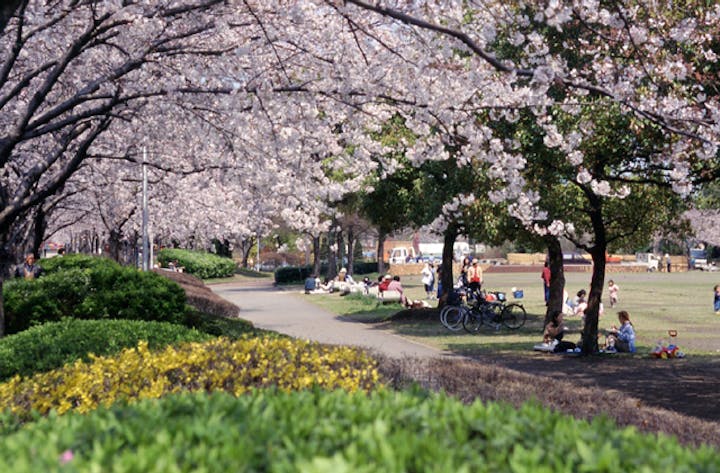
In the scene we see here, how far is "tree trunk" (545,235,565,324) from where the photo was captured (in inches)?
872

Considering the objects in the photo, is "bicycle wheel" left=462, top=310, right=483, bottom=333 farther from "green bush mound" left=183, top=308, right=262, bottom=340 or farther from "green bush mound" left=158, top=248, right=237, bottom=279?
"green bush mound" left=158, top=248, right=237, bottom=279

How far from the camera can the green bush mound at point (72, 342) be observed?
898 centimetres

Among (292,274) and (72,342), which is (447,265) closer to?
(72,342)

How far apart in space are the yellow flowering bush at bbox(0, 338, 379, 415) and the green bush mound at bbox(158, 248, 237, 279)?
57.8 metres

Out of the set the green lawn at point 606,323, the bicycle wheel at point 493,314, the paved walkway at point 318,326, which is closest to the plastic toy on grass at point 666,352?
the green lawn at point 606,323

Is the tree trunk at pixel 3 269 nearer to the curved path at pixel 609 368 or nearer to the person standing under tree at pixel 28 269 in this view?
the person standing under tree at pixel 28 269

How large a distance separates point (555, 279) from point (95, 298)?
13.1 meters

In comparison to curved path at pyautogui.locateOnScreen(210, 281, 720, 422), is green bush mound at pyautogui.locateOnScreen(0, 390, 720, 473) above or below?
above

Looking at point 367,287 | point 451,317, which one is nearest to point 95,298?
point 451,317

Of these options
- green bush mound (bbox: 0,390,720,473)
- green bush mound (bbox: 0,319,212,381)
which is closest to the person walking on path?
green bush mound (bbox: 0,319,212,381)

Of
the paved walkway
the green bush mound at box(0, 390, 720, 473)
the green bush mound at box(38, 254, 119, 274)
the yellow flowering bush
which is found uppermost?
the green bush mound at box(38, 254, 119, 274)

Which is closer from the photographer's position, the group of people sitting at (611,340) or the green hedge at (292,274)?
the group of people sitting at (611,340)

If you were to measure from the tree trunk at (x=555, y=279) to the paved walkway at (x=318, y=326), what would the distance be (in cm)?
400

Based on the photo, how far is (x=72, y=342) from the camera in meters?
9.57
